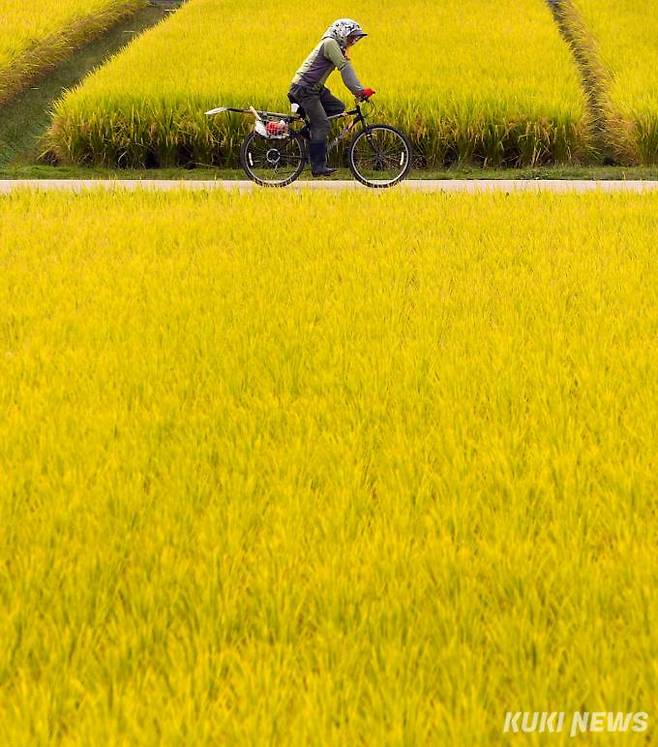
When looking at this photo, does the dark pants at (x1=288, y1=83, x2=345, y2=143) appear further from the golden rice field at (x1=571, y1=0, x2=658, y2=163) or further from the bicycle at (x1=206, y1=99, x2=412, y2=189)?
the golden rice field at (x1=571, y1=0, x2=658, y2=163)

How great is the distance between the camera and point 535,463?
2.44m

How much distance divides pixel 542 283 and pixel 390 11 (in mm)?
10381

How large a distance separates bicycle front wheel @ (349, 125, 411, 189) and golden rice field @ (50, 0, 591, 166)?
1.32 m

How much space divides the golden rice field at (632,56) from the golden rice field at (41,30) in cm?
759

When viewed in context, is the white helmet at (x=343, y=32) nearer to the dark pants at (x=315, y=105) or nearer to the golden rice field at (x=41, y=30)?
the dark pants at (x=315, y=105)

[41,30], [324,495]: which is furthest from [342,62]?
[41,30]

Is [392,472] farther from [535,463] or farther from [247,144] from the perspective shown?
[247,144]

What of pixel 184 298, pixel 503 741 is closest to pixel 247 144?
pixel 184 298

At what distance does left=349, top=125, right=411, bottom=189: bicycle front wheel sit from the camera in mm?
6734

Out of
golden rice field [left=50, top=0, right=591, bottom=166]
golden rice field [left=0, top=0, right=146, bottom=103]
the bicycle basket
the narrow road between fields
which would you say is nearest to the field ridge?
golden rice field [left=50, top=0, right=591, bottom=166]

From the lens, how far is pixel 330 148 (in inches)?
271

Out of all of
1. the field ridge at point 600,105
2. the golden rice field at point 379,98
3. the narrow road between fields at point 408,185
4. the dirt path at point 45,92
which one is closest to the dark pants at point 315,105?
the narrow road between fields at point 408,185

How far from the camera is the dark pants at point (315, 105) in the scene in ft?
21.6

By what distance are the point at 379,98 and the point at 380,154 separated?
1657 millimetres
